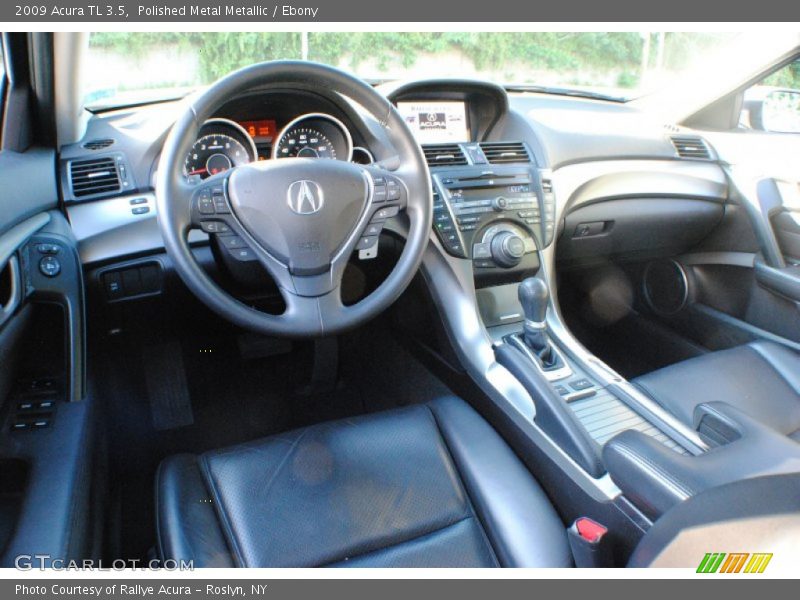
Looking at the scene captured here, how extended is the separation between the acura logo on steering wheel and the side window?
2.10 metres

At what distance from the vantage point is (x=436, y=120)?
2.01 m

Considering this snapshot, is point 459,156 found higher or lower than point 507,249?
higher

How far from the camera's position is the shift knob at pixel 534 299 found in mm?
1590

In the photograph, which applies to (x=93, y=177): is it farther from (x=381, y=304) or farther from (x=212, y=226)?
(x=381, y=304)

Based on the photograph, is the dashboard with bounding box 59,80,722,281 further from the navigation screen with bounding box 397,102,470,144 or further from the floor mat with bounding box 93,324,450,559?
the floor mat with bounding box 93,324,450,559

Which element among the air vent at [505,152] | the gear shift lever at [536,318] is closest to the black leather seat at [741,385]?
the gear shift lever at [536,318]

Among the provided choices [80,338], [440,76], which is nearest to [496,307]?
[440,76]

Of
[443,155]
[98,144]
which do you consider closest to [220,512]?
[98,144]

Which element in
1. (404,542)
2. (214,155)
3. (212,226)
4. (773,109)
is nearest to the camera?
(404,542)

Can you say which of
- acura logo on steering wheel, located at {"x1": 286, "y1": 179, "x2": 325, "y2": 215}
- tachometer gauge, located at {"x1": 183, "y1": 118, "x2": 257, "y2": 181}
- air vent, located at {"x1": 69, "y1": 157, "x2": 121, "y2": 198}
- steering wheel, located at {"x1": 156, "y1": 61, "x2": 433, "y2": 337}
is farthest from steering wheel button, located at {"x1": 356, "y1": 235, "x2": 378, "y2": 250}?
→ air vent, located at {"x1": 69, "y1": 157, "x2": 121, "y2": 198}

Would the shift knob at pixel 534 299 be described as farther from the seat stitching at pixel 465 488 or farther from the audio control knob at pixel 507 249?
the seat stitching at pixel 465 488

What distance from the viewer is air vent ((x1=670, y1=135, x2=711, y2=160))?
2.40m

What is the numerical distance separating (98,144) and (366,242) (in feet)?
2.73

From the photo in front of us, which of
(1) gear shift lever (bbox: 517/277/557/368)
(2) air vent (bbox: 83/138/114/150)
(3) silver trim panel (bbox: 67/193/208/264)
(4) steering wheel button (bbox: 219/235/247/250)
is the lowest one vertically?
(1) gear shift lever (bbox: 517/277/557/368)
